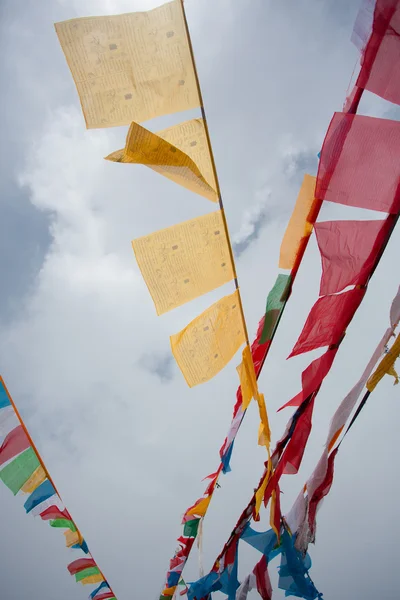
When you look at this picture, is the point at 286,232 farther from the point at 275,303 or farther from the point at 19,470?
the point at 19,470

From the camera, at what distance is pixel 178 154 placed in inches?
90.1

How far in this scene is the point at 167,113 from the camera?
2.32 metres

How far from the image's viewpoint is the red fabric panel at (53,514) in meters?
4.51

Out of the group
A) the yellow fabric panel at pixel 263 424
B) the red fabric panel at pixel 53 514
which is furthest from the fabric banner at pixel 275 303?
the red fabric panel at pixel 53 514

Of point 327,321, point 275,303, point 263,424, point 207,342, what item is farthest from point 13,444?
point 327,321

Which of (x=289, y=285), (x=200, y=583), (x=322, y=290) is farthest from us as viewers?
(x=200, y=583)

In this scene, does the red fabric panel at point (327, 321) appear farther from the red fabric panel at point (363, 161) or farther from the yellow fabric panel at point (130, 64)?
the yellow fabric panel at point (130, 64)

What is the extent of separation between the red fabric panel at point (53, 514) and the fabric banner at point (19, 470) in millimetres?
566

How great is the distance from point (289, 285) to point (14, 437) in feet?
10.6

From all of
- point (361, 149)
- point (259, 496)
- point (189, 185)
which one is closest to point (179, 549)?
point (259, 496)

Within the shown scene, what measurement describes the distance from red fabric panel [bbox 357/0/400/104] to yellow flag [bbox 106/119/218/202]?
1.04 metres

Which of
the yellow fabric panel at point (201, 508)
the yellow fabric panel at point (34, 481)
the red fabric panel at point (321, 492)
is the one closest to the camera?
the red fabric panel at point (321, 492)

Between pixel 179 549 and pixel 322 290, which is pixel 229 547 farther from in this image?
pixel 322 290

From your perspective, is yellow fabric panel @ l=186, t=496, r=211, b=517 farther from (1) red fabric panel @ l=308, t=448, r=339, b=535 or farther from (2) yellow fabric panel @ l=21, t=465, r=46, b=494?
(2) yellow fabric panel @ l=21, t=465, r=46, b=494
